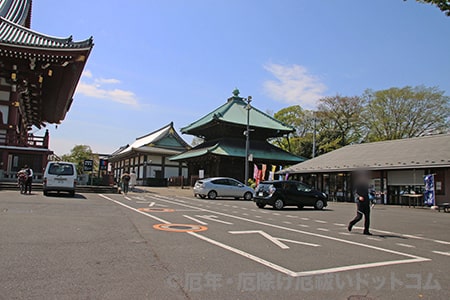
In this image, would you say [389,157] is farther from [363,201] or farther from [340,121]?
[340,121]

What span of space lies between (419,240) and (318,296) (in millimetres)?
6226

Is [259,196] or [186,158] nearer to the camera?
[259,196]

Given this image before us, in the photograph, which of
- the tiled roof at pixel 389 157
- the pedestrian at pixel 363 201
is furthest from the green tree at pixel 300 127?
the pedestrian at pixel 363 201

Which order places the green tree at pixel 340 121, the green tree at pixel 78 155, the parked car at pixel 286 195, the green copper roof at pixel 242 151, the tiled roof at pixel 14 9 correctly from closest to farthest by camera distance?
the parked car at pixel 286 195
the tiled roof at pixel 14 9
the green copper roof at pixel 242 151
the green tree at pixel 340 121
the green tree at pixel 78 155

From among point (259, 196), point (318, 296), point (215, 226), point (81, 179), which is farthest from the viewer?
point (81, 179)

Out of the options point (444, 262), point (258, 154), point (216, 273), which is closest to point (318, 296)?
point (216, 273)

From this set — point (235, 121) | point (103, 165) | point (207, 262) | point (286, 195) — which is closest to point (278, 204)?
point (286, 195)

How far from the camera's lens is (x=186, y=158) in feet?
140

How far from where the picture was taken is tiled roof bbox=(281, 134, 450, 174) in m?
23.2

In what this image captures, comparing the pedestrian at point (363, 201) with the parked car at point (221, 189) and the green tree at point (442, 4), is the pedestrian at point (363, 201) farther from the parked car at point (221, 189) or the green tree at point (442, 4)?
the parked car at point (221, 189)

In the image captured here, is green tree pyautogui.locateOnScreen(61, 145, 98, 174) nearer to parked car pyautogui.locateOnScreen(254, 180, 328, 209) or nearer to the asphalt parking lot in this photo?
parked car pyautogui.locateOnScreen(254, 180, 328, 209)

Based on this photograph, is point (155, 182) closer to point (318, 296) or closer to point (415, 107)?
point (415, 107)

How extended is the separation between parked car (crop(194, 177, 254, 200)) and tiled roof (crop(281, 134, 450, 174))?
733cm

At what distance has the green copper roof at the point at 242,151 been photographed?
124ft
